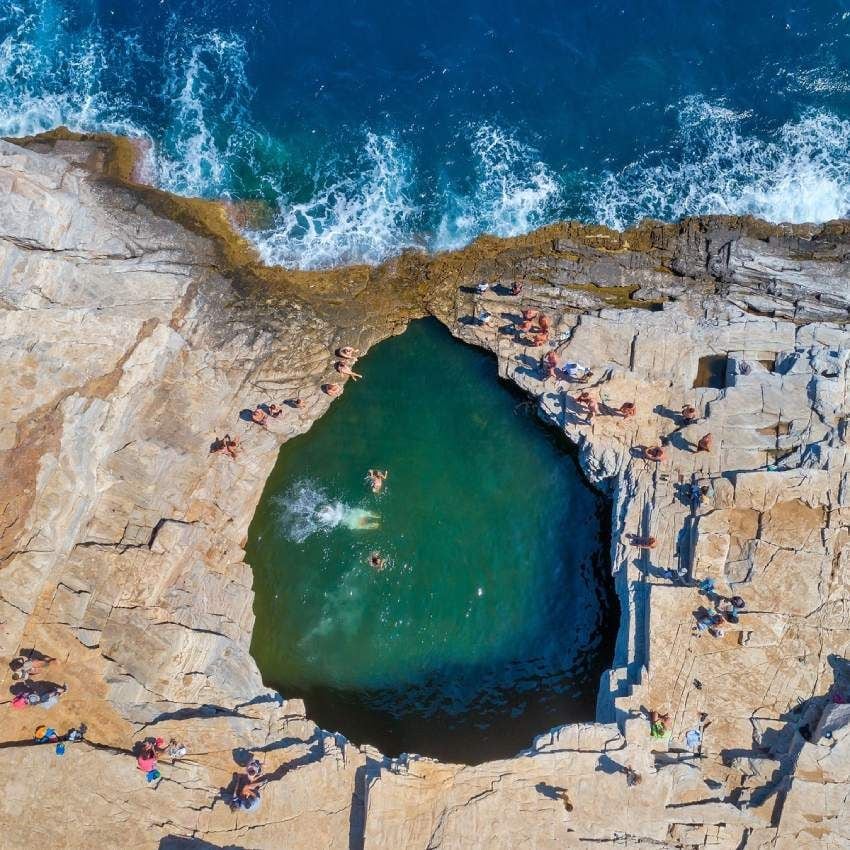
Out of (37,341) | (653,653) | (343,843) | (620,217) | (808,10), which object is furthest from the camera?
(808,10)

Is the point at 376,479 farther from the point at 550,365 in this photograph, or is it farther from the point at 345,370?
the point at 550,365

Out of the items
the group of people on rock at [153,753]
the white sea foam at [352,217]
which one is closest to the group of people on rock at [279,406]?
the white sea foam at [352,217]

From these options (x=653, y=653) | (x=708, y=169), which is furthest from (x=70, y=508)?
(x=708, y=169)

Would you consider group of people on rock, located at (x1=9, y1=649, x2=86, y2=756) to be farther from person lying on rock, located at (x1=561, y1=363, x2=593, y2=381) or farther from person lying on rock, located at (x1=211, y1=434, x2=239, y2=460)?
person lying on rock, located at (x1=561, y1=363, x2=593, y2=381)

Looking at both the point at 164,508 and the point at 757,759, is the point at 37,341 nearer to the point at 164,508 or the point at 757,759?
the point at 164,508

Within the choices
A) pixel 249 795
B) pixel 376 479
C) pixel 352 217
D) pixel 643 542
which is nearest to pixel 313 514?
pixel 376 479
